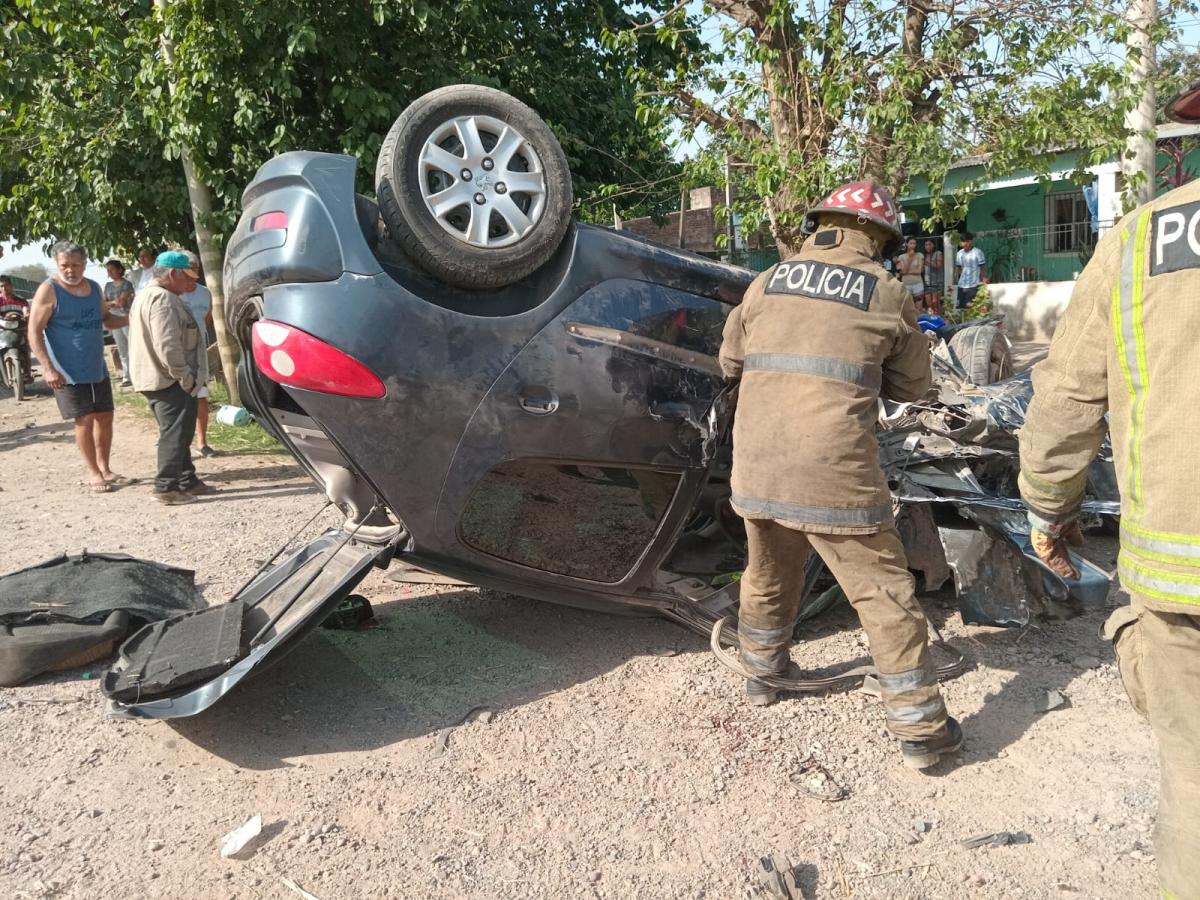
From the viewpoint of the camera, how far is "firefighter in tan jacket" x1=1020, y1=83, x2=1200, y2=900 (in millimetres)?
1737

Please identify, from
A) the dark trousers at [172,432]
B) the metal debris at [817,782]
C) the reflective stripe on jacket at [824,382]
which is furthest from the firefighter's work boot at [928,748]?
the dark trousers at [172,432]

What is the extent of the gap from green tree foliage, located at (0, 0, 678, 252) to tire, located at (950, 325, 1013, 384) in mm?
3102

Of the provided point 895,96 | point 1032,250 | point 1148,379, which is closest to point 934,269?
point 1032,250

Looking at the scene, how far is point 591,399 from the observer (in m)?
3.26

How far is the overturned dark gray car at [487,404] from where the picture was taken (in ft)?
9.89

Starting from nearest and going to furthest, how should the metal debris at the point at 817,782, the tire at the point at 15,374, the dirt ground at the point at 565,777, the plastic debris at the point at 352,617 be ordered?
the dirt ground at the point at 565,777 < the metal debris at the point at 817,782 < the plastic debris at the point at 352,617 < the tire at the point at 15,374

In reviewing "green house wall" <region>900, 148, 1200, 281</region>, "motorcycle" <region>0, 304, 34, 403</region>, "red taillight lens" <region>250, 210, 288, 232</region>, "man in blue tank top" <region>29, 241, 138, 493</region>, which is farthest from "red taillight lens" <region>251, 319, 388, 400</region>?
"green house wall" <region>900, 148, 1200, 281</region>

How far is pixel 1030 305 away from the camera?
1650cm

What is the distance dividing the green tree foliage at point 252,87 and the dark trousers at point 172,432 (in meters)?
2.24

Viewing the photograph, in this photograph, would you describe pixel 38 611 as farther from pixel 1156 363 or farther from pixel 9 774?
pixel 1156 363

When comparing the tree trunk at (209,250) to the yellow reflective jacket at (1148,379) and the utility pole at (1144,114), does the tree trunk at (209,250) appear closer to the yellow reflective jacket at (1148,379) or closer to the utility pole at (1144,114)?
the yellow reflective jacket at (1148,379)

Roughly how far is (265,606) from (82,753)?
734 millimetres

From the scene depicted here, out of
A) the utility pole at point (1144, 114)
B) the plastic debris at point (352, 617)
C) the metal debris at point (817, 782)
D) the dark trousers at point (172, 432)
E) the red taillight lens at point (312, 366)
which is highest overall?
the utility pole at point (1144, 114)

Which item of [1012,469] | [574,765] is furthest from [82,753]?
[1012,469]
